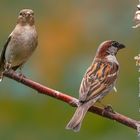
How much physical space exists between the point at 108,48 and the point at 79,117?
89cm

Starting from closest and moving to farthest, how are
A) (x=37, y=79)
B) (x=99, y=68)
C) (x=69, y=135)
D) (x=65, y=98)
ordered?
(x=65, y=98) → (x=99, y=68) → (x=69, y=135) → (x=37, y=79)

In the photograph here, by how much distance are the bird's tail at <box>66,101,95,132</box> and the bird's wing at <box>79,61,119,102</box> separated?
159 mm

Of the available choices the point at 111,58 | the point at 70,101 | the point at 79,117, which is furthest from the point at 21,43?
the point at 70,101

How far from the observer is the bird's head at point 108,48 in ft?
20.8

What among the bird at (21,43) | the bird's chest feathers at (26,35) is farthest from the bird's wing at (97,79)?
the bird's chest feathers at (26,35)

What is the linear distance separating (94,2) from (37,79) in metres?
2.13

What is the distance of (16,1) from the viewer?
45.8 feet

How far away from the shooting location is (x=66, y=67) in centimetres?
1255

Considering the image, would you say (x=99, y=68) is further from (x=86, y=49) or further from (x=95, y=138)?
(x=86, y=49)

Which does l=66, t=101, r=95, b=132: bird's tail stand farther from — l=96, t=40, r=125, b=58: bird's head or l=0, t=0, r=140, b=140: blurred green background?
l=0, t=0, r=140, b=140: blurred green background

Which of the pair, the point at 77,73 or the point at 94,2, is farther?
the point at 94,2

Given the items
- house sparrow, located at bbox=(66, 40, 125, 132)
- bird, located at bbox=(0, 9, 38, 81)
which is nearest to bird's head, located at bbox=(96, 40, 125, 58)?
house sparrow, located at bbox=(66, 40, 125, 132)

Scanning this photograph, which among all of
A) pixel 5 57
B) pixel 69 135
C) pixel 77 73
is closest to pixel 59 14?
pixel 77 73

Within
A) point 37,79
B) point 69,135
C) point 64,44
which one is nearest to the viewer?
point 69,135
